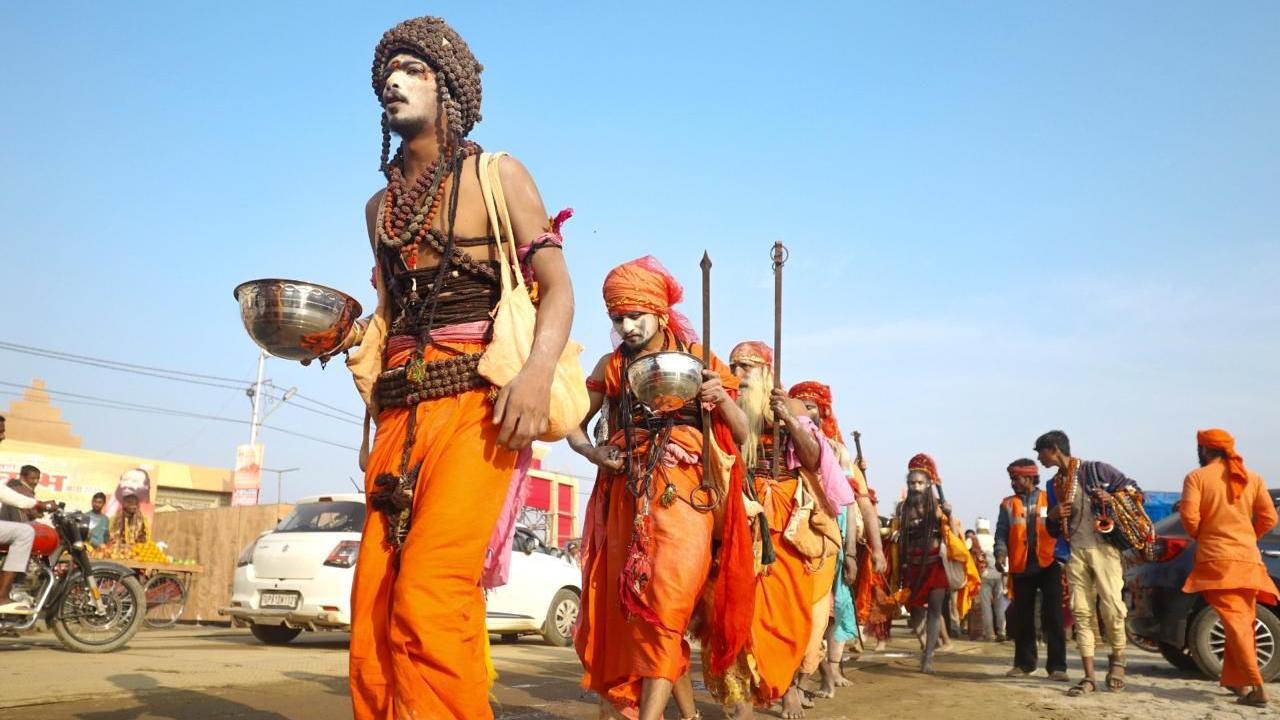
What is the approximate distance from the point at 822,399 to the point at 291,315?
5.43m

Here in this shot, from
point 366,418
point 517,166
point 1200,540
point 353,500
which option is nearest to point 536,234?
point 517,166

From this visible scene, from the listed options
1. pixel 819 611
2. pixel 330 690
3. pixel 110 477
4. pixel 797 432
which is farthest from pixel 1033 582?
pixel 110 477

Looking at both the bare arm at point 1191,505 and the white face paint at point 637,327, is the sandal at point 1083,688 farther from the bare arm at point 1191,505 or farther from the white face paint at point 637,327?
the white face paint at point 637,327

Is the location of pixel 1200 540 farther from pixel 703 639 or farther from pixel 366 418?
pixel 366 418

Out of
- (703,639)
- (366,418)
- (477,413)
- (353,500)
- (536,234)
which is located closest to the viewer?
(477,413)

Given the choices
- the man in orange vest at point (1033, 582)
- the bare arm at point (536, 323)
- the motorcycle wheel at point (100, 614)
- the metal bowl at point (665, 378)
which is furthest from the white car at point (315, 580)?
the bare arm at point (536, 323)

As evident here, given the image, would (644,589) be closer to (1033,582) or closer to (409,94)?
(409,94)

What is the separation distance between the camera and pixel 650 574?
191 inches

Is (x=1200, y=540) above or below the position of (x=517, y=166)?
below

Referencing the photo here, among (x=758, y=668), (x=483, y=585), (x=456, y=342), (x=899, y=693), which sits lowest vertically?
(x=899, y=693)

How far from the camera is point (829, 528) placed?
6660 mm

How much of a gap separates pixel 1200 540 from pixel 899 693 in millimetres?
2850

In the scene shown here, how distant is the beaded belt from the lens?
10.6 ft

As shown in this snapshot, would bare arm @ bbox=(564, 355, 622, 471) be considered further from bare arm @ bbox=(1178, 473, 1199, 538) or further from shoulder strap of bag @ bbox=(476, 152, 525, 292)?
bare arm @ bbox=(1178, 473, 1199, 538)
